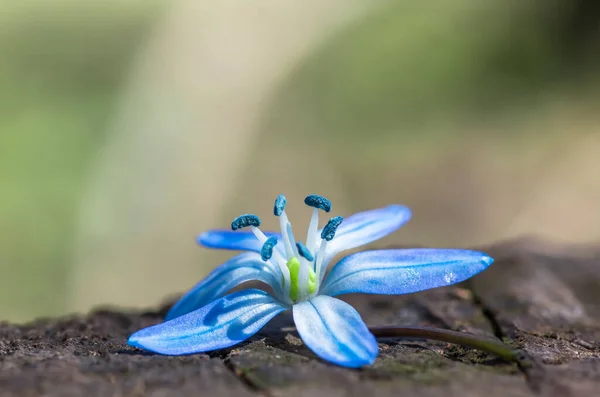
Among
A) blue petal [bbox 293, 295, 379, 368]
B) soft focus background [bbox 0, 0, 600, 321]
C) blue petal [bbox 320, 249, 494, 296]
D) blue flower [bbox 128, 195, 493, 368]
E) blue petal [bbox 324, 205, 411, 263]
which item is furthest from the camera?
soft focus background [bbox 0, 0, 600, 321]

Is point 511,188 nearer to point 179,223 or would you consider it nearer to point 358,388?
point 179,223

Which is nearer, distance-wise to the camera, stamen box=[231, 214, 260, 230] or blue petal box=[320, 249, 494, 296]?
blue petal box=[320, 249, 494, 296]

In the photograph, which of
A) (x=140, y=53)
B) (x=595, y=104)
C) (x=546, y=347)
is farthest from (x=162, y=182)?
(x=546, y=347)

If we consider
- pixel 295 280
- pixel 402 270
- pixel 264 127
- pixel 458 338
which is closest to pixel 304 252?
pixel 295 280

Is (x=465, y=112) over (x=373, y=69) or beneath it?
beneath

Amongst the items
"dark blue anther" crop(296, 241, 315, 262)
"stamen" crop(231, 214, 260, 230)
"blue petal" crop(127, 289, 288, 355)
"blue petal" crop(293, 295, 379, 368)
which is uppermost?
"stamen" crop(231, 214, 260, 230)

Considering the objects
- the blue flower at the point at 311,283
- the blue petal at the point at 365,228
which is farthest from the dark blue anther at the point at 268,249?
the blue petal at the point at 365,228

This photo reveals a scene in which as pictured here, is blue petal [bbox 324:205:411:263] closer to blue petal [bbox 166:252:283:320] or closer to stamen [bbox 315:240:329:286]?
stamen [bbox 315:240:329:286]

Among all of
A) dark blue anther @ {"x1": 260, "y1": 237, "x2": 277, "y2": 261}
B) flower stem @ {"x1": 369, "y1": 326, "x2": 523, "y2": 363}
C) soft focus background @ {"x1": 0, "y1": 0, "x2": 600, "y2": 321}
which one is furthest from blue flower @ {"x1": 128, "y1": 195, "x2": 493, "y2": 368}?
soft focus background @ {"x1": 0, "y1": 0, "x2": 600, "y2": 321}
